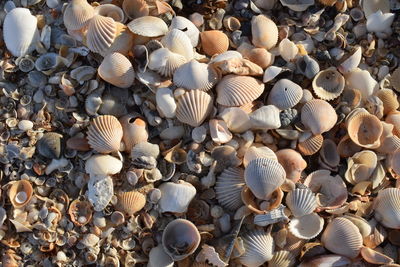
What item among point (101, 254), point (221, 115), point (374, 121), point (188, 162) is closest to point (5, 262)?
point (101, 254)

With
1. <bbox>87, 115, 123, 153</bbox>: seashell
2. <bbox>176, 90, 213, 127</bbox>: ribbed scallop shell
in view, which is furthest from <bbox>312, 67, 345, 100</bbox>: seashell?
<bbox>87, 115, 123, 153</bbox>: seashell

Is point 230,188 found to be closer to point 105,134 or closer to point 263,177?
point 263,177

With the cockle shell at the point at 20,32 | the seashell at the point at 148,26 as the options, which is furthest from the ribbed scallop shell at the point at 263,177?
the cockle shell at the point at 20,32

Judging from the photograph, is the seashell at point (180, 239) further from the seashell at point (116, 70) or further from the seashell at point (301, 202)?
the seashell at point (116, 70)

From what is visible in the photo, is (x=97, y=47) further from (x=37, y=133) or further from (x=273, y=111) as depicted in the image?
(x=273, y=111)

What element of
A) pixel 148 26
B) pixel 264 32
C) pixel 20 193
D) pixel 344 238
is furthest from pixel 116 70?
pixel 344 238

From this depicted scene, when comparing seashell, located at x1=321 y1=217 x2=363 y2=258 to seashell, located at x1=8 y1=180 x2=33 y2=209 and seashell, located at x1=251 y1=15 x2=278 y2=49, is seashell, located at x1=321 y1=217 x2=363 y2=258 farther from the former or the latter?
seashell, located at x1=8 y1=180 x2=33 y2=209
